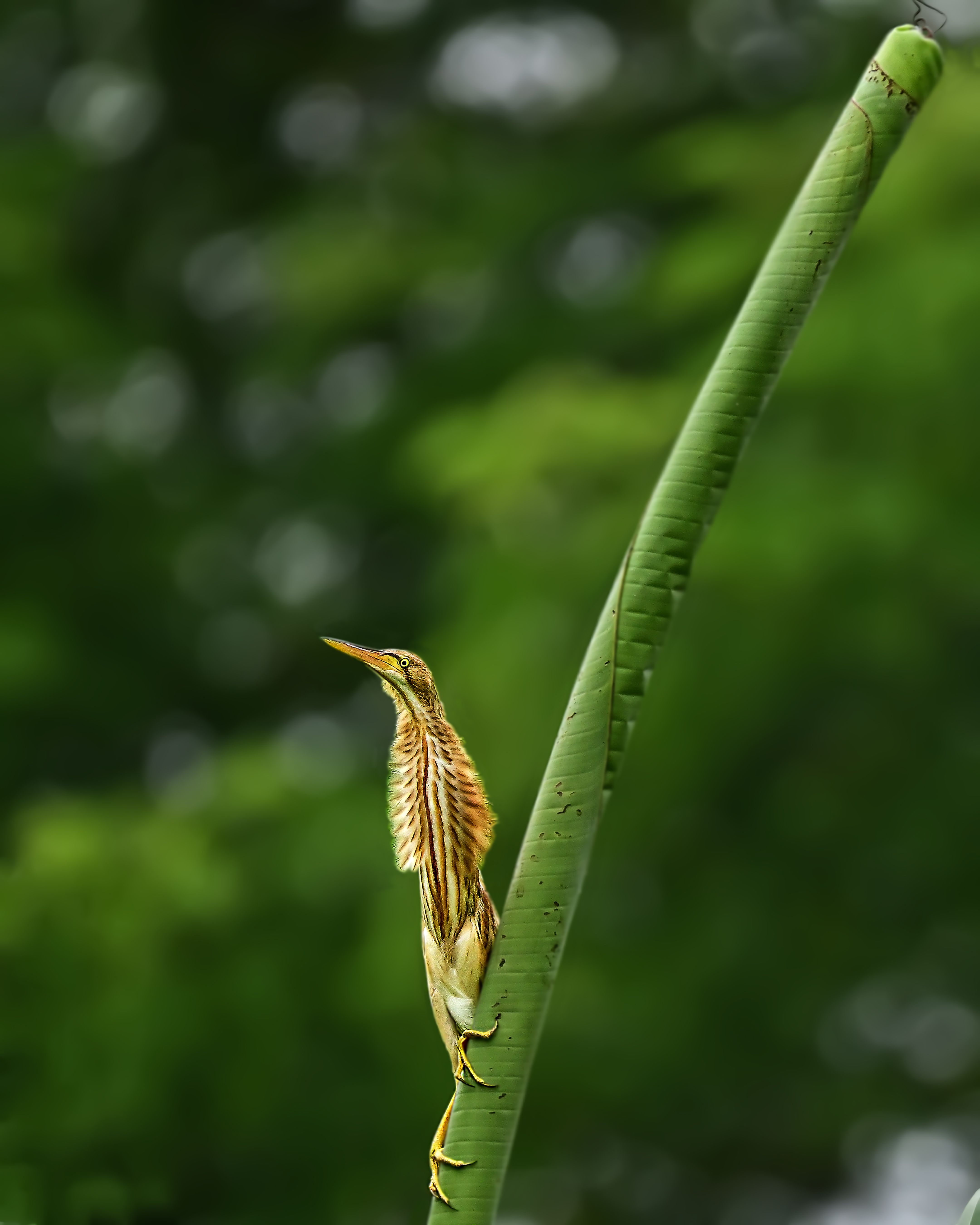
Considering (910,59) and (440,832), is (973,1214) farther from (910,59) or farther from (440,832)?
(910,59)

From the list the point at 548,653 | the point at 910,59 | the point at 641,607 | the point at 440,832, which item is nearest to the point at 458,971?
the point at 440,832

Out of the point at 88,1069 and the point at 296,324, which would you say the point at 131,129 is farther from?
the point at 88,1069

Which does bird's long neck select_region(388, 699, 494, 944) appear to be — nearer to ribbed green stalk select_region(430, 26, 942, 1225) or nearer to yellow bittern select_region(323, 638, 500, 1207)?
yellow bittern select_region(323, 638, 500, 1207)

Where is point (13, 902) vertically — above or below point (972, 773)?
above

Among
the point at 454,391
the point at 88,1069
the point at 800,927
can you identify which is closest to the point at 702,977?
the point at 800,927

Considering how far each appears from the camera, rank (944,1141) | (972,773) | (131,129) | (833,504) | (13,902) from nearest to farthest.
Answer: (13,902) → (833,504) → (972,773) → (944,1141) → (131,129)

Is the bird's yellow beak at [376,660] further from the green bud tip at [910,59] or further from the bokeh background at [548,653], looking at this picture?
the bokeh background at [548,653]

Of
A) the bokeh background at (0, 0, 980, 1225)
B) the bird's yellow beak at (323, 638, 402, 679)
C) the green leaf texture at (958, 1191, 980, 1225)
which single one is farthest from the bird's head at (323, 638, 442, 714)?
the bokeh background at (0, 0, 980, 1225)
